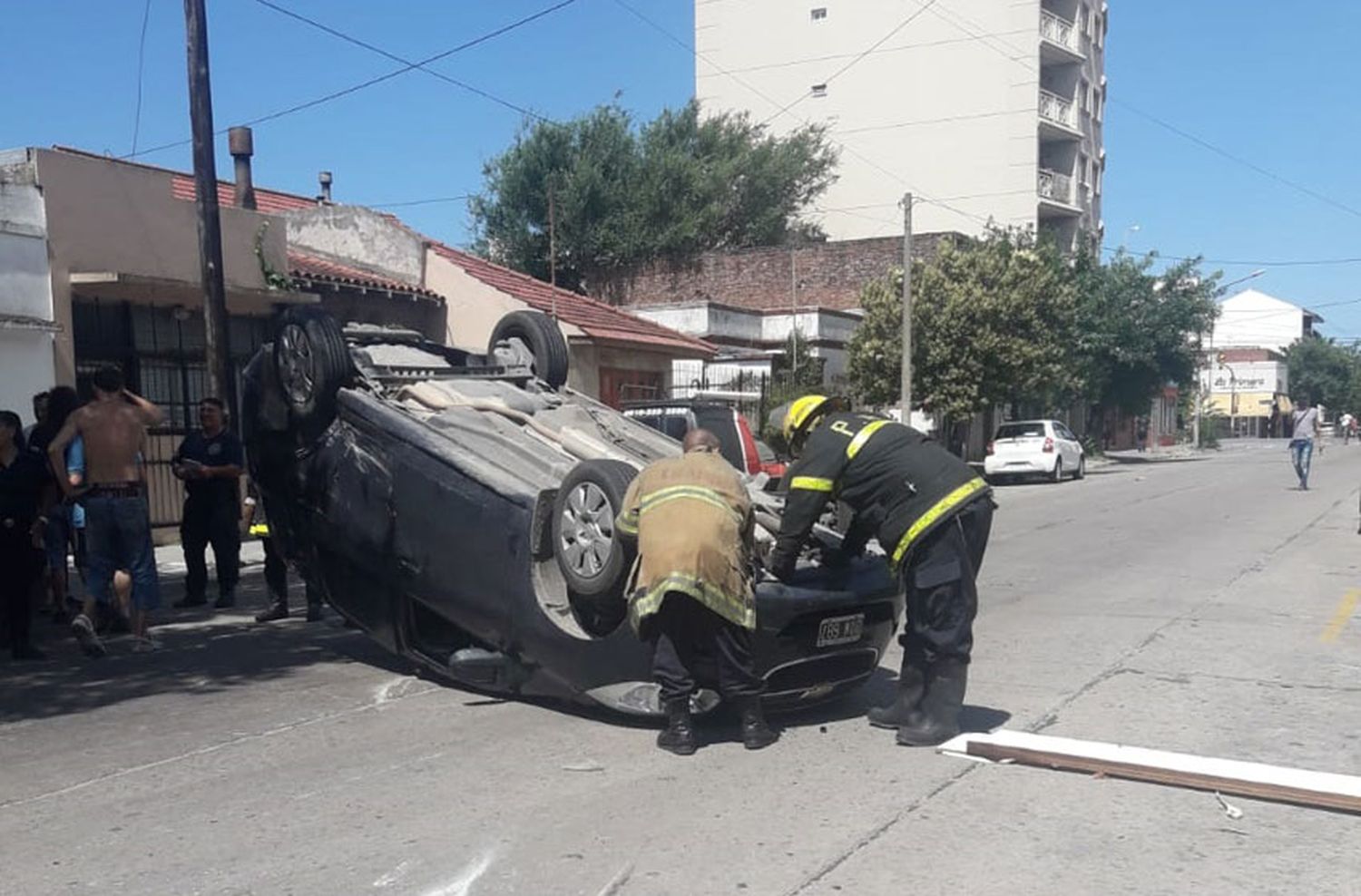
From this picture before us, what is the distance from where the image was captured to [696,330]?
26625mm

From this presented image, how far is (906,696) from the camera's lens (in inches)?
223

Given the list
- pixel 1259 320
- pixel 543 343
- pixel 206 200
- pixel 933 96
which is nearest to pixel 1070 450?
pixel 933 96

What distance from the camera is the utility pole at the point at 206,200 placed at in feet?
38.7

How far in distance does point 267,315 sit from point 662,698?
12.0m

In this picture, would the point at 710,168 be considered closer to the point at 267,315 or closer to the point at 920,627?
the point at 267,315

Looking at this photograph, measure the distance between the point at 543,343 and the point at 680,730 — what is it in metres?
3.71

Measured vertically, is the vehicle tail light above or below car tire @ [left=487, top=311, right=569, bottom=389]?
below

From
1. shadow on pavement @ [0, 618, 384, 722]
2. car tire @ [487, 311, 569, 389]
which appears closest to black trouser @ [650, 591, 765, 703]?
shadow on pavement @ [0, 618, 384, 722]

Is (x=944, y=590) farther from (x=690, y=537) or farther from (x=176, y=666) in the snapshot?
(x=176, y=666)

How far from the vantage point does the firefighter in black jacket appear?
536cm

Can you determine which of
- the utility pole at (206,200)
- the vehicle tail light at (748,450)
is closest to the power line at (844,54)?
the vehicle tail light at (748,450)

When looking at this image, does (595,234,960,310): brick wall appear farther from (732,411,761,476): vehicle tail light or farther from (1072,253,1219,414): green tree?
(732,411,761,476): vehicle tail light

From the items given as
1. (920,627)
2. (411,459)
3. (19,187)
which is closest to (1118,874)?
(920,627)

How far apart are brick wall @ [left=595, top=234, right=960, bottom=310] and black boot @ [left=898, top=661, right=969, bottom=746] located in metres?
29.9
